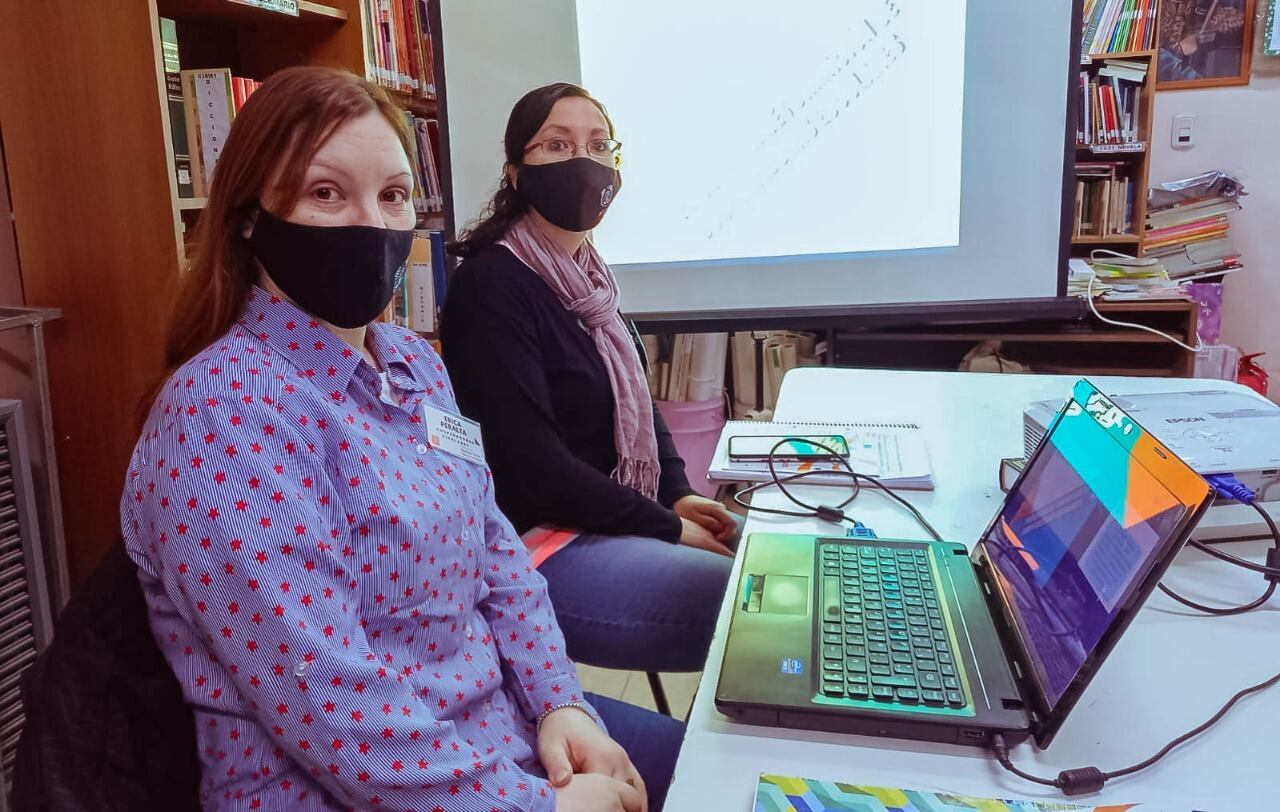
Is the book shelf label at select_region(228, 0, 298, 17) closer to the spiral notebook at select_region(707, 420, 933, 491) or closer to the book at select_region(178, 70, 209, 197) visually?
the book at select_region(178, 70, 209, 197)

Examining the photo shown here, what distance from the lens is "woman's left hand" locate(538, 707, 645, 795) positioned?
884 millimetres

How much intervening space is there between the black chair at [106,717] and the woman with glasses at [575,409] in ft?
2.12

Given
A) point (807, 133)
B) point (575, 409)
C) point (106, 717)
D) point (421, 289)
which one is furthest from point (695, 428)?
point (106, 717)

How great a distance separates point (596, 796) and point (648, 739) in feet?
0.72

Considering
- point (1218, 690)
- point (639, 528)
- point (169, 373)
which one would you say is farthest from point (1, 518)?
point (1218, 690)

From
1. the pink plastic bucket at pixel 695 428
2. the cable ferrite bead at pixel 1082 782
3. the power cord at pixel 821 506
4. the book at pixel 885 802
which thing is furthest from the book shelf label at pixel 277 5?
the cable ferrite bead at pixel 1082 782

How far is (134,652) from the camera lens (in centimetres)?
68

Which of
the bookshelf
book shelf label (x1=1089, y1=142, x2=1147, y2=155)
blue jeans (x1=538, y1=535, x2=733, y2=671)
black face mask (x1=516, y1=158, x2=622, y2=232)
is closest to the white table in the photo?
blue jeans (x1=538, y1=535, x2=733, y2=671)

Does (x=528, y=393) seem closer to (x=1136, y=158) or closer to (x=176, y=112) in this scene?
(x=176, y=112)

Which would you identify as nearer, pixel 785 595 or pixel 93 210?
pixel 785 595

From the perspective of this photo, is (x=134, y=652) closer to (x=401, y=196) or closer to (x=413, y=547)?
(x=413, y=547)

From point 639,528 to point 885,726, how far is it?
75 centimetres

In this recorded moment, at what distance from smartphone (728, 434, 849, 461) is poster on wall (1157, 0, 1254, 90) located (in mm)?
3060

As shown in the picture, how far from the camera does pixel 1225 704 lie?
2.30 feet
